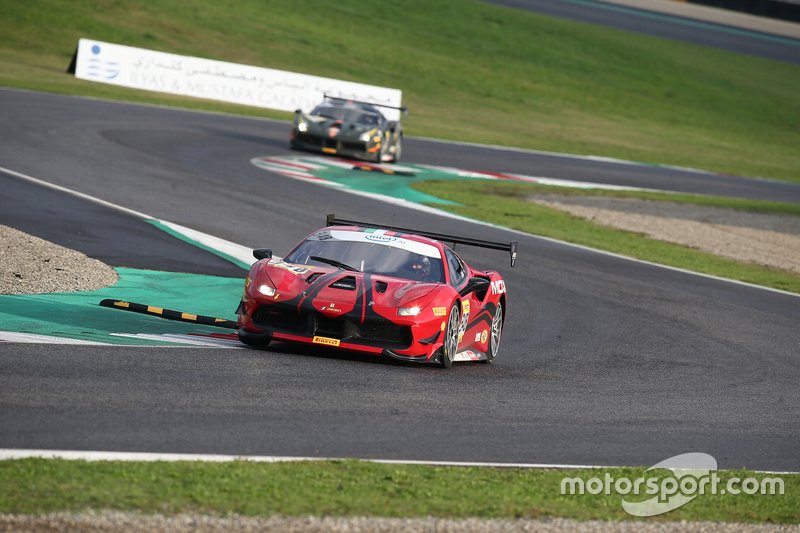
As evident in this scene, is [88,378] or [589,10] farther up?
[589,10]

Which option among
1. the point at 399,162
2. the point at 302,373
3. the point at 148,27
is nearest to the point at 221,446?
the point at 302,373

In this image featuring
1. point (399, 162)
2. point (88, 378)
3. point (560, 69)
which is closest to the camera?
point (88, 378)

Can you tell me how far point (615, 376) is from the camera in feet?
36.2

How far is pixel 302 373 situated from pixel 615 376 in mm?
3389

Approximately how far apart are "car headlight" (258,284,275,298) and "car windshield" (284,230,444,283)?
84 cm

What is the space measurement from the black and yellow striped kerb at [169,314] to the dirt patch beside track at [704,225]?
1301 cm

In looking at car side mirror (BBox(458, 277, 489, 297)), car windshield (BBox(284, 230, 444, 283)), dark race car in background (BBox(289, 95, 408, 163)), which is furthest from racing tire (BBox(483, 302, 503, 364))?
dark race car in background (BBox(289, 95, 408, 163))

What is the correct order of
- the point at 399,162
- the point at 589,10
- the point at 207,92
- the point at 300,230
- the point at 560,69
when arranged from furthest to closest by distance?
the point at 589,10, the point at 560,69, the point at 207,92, the point at 399,162, the point at 300,230

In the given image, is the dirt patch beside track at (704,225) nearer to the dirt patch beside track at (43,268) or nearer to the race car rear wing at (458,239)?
the race car rear wing at (458,239)

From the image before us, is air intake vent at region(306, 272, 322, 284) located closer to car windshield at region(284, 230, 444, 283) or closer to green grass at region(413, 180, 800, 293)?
car windshield at region(284, 230, 444, 283)

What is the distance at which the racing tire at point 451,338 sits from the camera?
10.3 metres

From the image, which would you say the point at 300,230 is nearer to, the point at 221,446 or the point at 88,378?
the point at 88,378

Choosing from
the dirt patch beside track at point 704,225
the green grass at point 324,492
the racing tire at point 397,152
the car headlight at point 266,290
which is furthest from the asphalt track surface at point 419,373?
the racing tire at point 397,152

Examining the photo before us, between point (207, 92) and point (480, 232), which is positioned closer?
point (480, 232)
